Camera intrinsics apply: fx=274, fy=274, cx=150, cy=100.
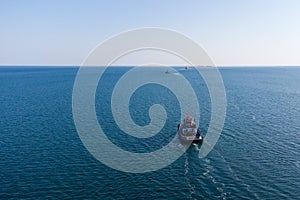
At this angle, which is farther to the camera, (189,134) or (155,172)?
(189,134)

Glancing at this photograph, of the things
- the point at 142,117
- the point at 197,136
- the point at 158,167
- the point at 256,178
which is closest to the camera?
the point at 256,178

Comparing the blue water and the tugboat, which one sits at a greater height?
the tugboat

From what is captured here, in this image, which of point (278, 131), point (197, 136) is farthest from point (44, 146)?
point (278, 131)

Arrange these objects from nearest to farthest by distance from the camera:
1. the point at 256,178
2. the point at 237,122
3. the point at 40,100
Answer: the point at 256,178, the point at 237,122, the point at 40,100

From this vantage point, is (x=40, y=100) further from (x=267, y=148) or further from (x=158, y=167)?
(x=267, y=148)

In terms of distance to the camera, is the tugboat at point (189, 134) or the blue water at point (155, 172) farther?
the tugboat at point (189, 134)

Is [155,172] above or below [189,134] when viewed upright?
below

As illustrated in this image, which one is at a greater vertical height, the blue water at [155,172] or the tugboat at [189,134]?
the tugboat at [189,134]

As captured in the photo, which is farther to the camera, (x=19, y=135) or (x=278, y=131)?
(x=278, y=131)

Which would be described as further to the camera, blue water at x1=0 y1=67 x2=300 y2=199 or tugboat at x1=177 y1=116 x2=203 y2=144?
tugboat at x1=177 y1=116 x2=203 y2=144

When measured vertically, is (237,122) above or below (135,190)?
above
